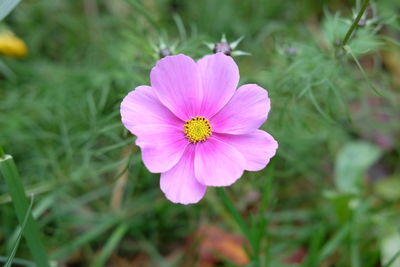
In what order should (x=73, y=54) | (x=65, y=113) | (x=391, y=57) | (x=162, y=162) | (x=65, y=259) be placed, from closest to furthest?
(x=162, y=162)
(x=65, y=259)
(x=65, y=113)
(x=73, y=54)
(x=391, y=57)

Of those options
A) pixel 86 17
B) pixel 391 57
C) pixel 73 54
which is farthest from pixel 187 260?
pixel 391 57

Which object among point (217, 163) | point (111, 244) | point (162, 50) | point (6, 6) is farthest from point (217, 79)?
point (111, 244)

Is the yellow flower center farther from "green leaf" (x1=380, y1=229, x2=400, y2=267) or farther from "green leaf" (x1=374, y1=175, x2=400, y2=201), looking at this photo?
"green leaf" (x1=374, y1=175, x2=400, y2=201)

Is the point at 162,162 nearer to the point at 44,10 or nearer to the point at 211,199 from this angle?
the point at 211,199

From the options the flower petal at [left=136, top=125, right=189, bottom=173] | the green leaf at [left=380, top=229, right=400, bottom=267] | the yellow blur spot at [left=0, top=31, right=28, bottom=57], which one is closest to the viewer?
the flower petal at [left=136, top=125, right=189, bottom=173]

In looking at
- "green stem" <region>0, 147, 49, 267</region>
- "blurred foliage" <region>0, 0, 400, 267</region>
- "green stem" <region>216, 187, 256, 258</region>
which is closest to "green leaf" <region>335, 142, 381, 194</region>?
"blurred foliage" <region>0, 0, 400, 267</region>

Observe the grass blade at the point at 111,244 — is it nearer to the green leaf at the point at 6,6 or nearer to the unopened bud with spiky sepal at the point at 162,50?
the unopened bud with spiky sepal at the point at 162,50

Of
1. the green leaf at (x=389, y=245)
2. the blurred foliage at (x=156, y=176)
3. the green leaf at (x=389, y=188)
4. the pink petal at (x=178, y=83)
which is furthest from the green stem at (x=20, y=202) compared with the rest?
the green leaf at (x=389, y=188)

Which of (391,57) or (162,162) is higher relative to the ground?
(391,57)
